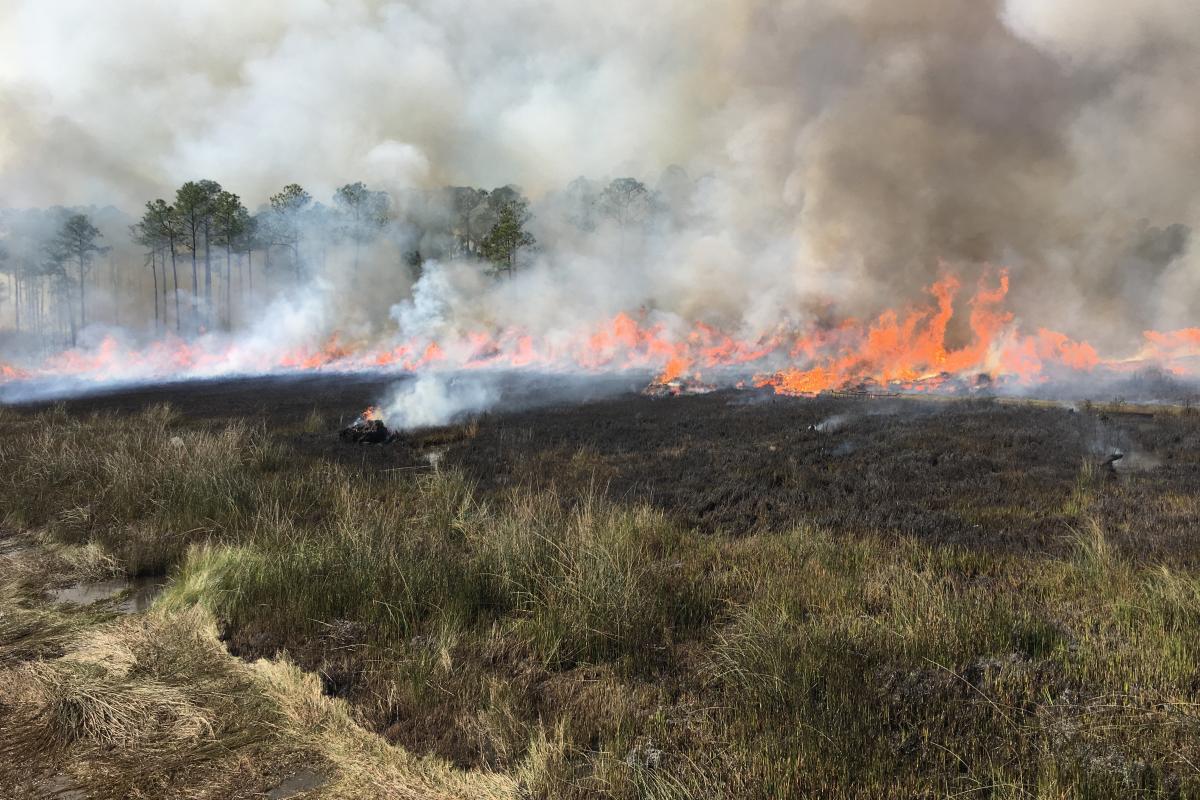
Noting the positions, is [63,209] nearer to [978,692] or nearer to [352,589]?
[352,589]

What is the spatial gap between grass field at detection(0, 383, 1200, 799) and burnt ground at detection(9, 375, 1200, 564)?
0.16 metres

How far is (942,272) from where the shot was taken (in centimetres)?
3225

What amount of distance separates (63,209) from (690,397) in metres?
78.0

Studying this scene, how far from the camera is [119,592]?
6.95 m

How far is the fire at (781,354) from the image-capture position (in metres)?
29.2

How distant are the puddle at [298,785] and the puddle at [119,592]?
405cm

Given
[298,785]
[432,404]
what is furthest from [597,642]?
[432,404]

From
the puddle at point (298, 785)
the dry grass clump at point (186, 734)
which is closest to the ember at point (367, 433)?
the dry grass clump at point (186, 734)

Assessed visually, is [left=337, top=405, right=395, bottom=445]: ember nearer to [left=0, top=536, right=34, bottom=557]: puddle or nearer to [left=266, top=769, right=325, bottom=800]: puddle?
[left=0, top=536, right=34, bottom=557]: puddle

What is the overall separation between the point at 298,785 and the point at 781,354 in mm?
34289

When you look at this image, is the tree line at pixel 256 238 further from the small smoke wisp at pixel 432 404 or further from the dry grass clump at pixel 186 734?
the dry grass clump at pixel 186 734

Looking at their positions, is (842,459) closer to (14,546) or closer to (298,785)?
(298,785)

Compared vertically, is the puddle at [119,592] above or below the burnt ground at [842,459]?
below

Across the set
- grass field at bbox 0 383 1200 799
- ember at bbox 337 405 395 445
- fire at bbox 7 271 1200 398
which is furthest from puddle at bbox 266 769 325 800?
fire at bbox 7 271 1200 398
